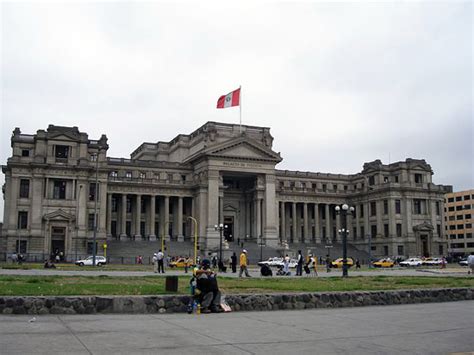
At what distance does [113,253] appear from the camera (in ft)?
271

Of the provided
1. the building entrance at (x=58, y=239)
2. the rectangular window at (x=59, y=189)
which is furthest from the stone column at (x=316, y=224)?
the building entrance at (x=58, y=239)

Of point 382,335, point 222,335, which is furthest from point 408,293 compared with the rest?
point 222,335

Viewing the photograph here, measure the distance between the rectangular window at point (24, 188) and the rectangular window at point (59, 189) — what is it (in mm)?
3712

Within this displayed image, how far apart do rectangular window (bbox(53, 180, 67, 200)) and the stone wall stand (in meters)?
67.5

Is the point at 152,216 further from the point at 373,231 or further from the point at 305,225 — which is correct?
the point at 373,231

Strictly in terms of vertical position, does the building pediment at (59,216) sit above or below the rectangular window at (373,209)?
below

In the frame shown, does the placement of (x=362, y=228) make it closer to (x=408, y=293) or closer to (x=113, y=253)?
(x=113, y=253)

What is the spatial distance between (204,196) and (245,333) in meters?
79.2

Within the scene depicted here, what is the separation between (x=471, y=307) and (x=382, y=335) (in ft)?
31.1

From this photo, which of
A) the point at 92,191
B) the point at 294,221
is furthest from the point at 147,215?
the point at 294,221

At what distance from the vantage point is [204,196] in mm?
93812

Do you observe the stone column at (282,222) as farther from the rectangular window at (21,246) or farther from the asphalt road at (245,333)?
the asphalt road at (245,333)

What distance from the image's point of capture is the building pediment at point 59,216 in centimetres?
8044

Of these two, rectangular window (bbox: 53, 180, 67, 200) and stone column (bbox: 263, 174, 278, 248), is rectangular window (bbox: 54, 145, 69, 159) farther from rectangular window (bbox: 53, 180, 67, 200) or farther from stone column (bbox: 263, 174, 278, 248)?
stone column (bbox: 263, 174, 278, 248)
